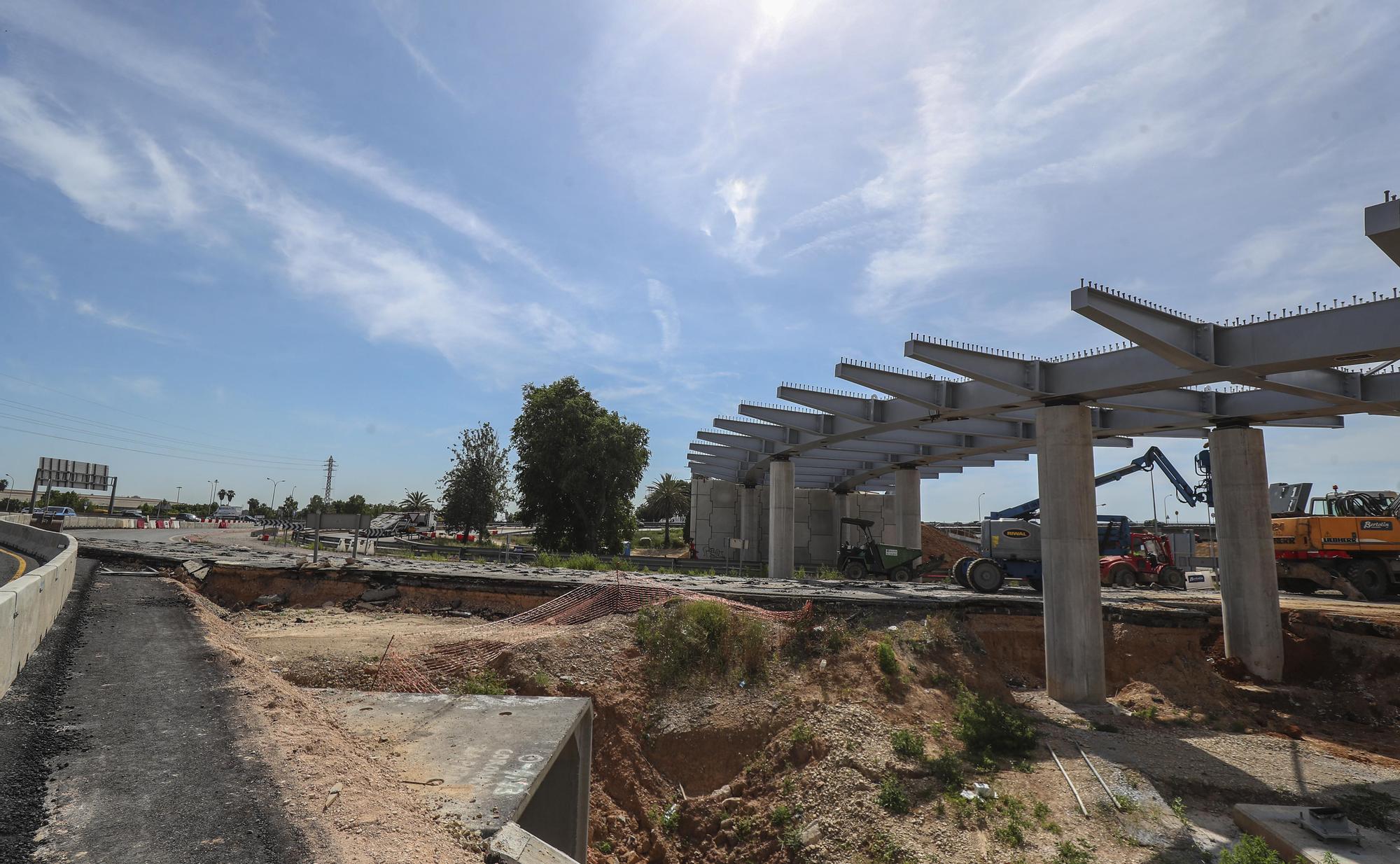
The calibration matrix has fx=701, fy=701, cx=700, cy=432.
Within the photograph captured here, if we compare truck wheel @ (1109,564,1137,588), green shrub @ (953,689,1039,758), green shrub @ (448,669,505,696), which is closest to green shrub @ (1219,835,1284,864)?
green shrub @ (953,689,1039,758)

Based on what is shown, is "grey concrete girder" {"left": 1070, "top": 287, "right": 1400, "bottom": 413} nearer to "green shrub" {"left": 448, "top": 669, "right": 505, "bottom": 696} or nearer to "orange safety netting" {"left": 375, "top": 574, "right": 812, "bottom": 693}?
"orange safety netting" {"left": 375, "top": 574, "right": 812, "bottom": 693}

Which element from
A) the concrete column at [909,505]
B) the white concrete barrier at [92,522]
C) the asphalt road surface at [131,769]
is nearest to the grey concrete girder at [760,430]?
the concrete column at [909,505]

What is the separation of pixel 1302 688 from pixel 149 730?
2292cm

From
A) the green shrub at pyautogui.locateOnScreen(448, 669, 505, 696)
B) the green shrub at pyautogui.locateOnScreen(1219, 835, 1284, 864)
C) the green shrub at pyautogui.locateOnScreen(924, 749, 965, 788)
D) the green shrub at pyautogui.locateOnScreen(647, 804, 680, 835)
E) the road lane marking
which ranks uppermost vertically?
the road lane marking

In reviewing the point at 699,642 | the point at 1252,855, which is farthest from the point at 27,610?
the point at 1252,855

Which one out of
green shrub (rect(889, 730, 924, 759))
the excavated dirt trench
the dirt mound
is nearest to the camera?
the excavated dirt trench

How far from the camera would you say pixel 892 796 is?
35.4 feet

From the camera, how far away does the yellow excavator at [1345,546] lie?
76.9 ft

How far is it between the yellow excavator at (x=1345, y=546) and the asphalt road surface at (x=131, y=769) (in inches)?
1107

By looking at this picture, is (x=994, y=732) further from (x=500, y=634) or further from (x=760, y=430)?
(x=760, y=430)

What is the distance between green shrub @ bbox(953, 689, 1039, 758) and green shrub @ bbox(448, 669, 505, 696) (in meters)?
8.30

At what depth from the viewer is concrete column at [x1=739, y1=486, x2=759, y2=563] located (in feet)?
127

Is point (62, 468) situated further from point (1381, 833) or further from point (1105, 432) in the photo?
point (1381, 833)

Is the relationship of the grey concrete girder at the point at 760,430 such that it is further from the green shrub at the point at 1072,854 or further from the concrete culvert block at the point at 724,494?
the green shrub at the point at 1072,854
